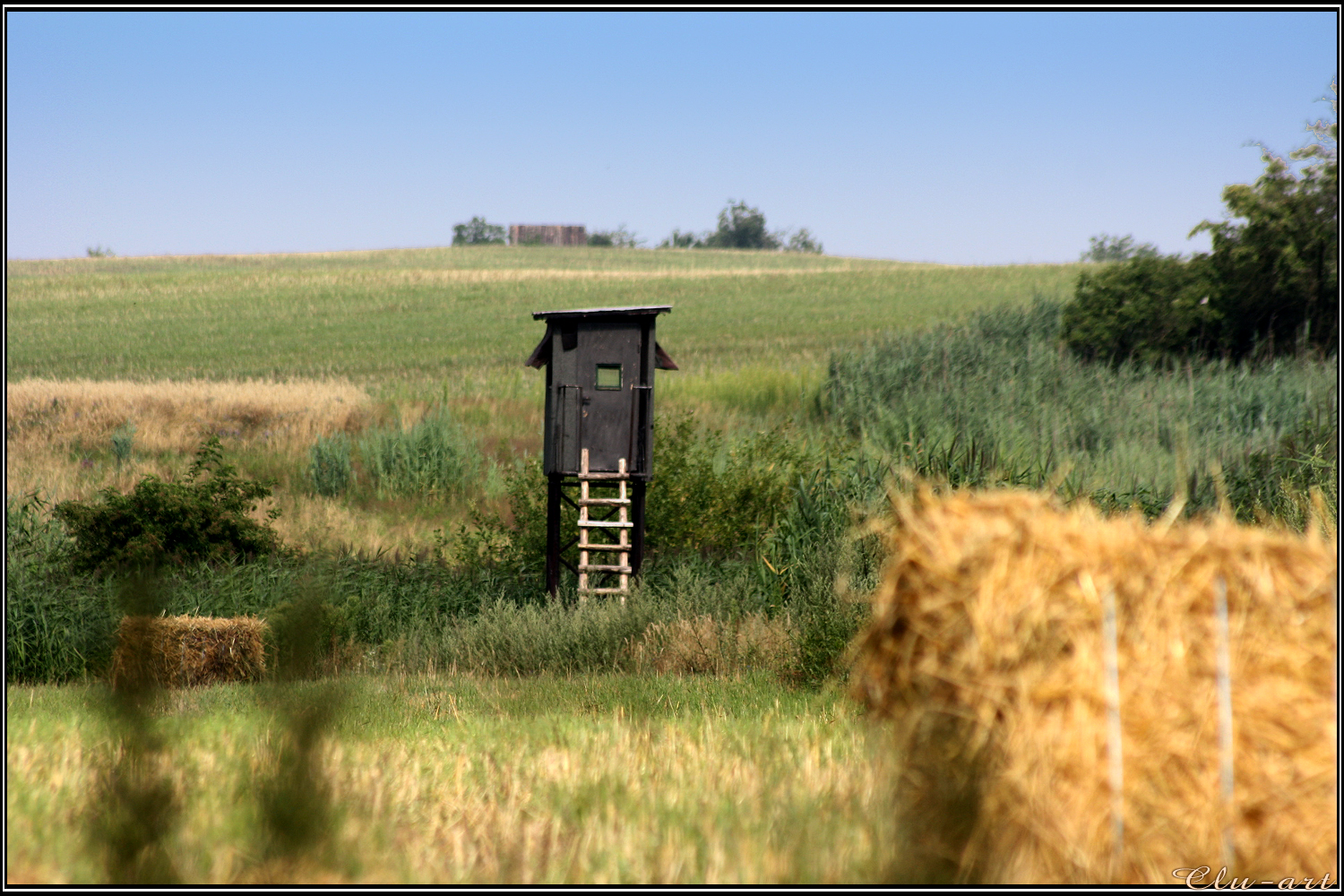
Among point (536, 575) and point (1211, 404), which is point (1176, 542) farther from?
point (1211, 404)

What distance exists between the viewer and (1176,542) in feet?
10.4

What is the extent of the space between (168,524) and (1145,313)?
2640 centimetres

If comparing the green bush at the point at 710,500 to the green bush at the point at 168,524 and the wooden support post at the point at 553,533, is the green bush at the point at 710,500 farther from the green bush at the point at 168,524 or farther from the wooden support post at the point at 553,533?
the green bush at the point at 168,524

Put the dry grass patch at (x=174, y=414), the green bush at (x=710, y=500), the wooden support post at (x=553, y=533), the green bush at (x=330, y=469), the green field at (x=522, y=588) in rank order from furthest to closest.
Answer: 1. the dry grass patch at (x=174, y=414)
2. the green bush at (x=330, y=469)
3. the green bush at (x=710, y=500)
4. the wooden support post at (x=553, y=533)
5. the green field at (x=522, y=588)

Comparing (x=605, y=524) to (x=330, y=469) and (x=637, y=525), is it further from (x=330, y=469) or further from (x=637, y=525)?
(x=330, y=469)

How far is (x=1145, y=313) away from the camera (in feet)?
98.0

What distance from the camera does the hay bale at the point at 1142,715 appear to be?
3.01 m

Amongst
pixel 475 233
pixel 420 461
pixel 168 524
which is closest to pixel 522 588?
pixel 168 524

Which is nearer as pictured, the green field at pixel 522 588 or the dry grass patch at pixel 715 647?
the green field at pixel 522 588

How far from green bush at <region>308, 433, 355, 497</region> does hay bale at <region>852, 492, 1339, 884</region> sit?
1865 centimetres

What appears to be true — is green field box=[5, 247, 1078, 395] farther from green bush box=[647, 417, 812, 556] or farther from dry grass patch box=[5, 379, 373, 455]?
green bush box=[647, 417, 812, 556]

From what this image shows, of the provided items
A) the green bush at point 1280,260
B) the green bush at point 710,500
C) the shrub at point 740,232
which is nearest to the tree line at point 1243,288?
the green bush at point 1280,260

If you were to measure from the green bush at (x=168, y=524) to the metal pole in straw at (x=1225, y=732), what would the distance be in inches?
445
